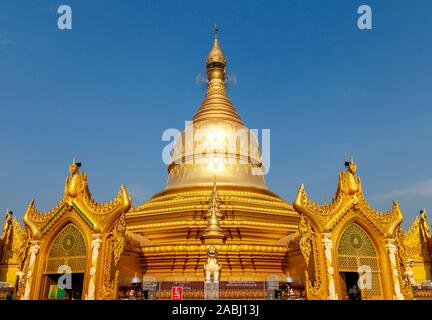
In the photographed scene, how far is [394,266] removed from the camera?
12.8m

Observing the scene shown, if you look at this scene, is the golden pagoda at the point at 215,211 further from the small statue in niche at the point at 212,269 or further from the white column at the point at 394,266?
the white column at the point at 394,266

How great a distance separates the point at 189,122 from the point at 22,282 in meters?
13.9

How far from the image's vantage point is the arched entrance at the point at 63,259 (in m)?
12.8

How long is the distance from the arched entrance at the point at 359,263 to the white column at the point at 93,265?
25.3 feet

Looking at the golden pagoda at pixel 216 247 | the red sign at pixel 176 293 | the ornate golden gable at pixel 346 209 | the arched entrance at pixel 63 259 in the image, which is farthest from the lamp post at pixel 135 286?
the ornate golden gable at pixel 346 209

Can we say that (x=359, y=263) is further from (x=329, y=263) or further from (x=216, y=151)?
(x=216, y=151)

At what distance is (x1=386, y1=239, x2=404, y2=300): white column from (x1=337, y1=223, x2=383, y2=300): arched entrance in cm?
43

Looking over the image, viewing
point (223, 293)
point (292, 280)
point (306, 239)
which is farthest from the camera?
point (292, 280)

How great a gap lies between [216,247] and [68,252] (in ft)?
17.2

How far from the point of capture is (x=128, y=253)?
49.0 feet

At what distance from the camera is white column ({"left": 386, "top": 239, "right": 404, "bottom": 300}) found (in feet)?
41.3
